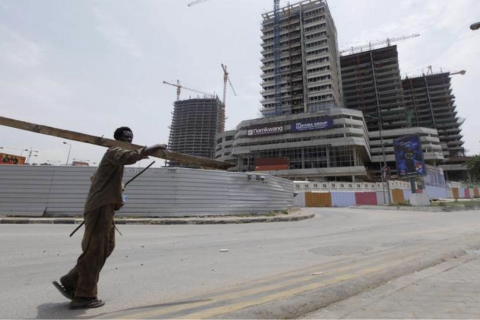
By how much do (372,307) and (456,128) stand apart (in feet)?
489

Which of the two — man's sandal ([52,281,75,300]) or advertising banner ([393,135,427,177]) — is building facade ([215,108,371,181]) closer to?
advertising banner ([393,135,427,177])

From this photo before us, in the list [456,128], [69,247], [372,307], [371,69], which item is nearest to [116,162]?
[372,307]

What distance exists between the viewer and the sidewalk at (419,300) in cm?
267

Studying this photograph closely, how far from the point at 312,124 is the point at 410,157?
5555 cm

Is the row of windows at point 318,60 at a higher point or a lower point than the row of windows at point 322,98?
higher

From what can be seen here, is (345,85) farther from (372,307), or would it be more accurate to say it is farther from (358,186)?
(372,307)

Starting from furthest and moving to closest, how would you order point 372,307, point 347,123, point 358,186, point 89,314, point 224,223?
point 347,123
point 358,186
point 224,223
point 372,307
point 89,314

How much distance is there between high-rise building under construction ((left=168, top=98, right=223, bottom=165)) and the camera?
158m

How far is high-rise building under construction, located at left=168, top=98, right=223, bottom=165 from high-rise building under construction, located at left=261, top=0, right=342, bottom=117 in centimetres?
5313

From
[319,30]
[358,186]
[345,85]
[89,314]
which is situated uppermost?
[319,30]

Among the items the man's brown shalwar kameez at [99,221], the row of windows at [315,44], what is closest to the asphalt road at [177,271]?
the man's brown shalwar kameez at [99,221]

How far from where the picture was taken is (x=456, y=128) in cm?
12019

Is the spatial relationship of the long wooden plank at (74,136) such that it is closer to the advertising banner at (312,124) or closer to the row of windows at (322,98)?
the advertising banner at (312,124)

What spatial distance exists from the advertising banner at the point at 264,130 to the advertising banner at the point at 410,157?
2293 inches
